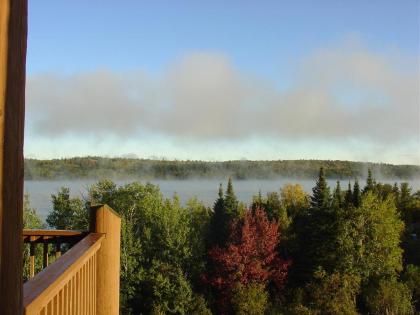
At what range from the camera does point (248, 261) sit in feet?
84.4

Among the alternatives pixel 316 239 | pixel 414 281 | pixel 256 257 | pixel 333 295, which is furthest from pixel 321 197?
pixel 333 295

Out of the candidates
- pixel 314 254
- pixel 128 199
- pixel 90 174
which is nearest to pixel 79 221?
pixel 128 199

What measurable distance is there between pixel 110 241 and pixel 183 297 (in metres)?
21.3

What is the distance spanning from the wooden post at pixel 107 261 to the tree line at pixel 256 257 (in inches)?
763

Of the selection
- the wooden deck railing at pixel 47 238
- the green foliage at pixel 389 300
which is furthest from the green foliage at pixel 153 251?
the wooden deck railing at pixel 47 238

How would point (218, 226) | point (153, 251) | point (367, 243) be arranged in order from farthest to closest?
1. point (218, 226)
2. point (367, 243)
3. point (153, 251)

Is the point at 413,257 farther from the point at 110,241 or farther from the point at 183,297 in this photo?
the point at 110,241

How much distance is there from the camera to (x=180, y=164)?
4692 inches

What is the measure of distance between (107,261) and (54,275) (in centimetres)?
118

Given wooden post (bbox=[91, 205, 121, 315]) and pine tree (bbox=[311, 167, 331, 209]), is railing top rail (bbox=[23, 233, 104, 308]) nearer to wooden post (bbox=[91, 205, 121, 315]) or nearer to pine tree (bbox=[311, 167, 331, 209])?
wooden post (bbox=[91, 205, 121, 315])

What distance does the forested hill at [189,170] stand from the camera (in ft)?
238

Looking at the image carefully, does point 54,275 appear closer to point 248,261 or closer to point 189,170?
point 248,261

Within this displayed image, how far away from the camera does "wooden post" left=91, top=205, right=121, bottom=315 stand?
2740mm

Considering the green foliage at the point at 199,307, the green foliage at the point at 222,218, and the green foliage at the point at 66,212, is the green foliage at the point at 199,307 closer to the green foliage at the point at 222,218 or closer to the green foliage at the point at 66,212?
the green foliage at the point at 222,218
